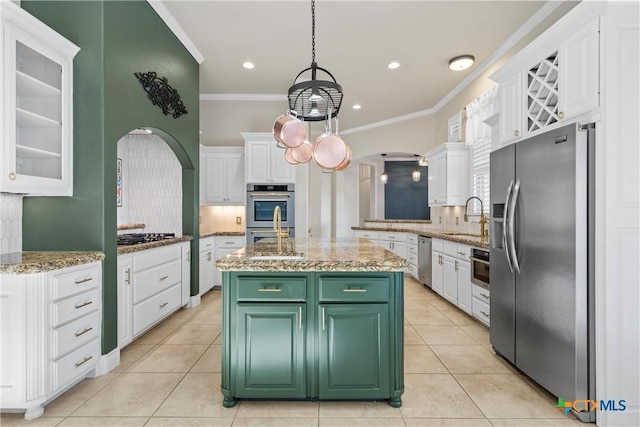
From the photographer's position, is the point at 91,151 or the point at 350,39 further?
the point at 350,39

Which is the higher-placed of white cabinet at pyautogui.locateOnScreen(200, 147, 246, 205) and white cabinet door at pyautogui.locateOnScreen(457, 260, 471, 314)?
white cabinet at pyautogui.locateOnScreen(200, 147, 246, 205)

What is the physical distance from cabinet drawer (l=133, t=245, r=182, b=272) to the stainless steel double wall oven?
1.41 metres

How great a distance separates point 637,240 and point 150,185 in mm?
5381

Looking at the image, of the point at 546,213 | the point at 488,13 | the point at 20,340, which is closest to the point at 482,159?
the point at 488,13

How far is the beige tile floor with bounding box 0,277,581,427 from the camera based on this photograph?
1.99 m

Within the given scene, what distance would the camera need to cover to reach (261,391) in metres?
2.06

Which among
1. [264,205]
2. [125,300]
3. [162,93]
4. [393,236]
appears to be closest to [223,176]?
[264,205]

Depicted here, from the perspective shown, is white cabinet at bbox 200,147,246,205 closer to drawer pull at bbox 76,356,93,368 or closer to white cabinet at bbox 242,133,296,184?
white cabinet at bbox 242,133,296,184

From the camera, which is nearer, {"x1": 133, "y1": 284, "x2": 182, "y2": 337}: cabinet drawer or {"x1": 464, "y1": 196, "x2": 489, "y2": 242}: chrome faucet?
{"x1": 133, "y1": 284, "x2": 182, "y2": 337}: cabinet drawer

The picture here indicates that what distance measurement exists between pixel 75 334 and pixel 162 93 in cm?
234

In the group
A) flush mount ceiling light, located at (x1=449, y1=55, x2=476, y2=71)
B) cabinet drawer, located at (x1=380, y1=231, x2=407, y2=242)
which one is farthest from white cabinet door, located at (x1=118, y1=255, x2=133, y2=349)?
cabinet drawer, located at (x1=380, y1=231, x2=407, y2=242)

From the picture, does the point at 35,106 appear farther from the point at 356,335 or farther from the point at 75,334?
the point at 356,335

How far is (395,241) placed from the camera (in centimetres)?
622

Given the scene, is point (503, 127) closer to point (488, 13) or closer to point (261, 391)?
point (488, 13)
